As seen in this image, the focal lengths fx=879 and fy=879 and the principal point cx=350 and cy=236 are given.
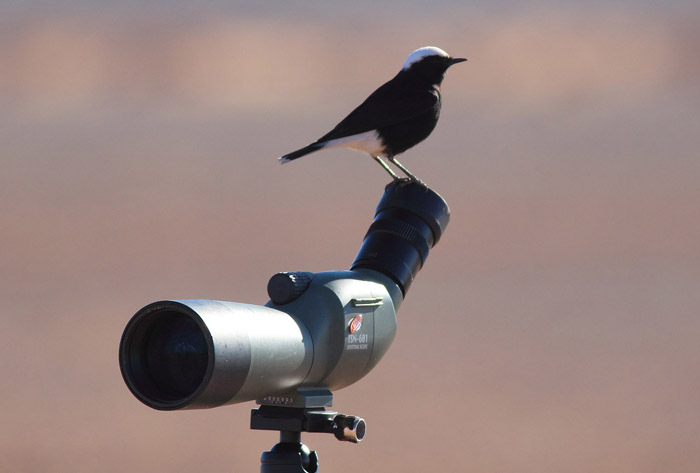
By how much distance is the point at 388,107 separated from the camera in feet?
6.51

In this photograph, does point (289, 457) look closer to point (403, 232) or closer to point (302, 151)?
point (403, 232)

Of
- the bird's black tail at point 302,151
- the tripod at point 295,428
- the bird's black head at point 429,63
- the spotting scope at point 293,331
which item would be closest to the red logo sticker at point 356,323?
the spotting scope at point 293,331

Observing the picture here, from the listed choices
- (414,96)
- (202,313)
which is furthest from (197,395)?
(414,96)

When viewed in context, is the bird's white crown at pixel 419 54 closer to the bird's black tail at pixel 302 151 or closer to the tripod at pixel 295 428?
the bird's black tail at pixel 302 151

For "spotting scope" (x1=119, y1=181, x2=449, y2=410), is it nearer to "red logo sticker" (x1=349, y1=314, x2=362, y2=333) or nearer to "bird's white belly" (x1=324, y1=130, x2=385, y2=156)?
"red logo sticker" (x1=349, y1=314, x2=362, y2=333)

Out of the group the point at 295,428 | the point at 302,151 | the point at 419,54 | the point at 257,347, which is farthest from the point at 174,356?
the point at 419,54

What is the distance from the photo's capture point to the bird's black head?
212 centimetres

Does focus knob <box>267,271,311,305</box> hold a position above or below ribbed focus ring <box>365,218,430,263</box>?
below

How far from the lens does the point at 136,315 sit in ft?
3.24

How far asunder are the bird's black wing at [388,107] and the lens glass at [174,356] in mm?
876

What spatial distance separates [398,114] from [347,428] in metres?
0.99

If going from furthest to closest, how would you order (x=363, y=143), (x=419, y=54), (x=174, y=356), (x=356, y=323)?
(x=419, y=54), (x=363, y=143), (x=356, y=323), (x=174, y=356)

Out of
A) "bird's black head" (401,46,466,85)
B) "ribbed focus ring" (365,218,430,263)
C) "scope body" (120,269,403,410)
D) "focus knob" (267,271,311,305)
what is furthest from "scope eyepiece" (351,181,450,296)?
"bird's black head" (401,46,466,85)

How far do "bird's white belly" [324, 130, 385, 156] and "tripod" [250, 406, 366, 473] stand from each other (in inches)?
30.6
